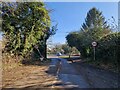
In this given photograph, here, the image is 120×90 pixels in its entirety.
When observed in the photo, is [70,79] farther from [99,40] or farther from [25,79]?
[99,40]

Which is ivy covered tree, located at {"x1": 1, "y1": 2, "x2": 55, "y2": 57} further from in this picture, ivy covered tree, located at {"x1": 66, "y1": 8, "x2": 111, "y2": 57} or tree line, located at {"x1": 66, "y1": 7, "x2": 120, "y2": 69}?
ivy covered tree, located at {"x1": 66, "y1": 8, "x2": 111, "y2": 57}

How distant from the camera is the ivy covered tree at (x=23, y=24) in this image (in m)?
24.6

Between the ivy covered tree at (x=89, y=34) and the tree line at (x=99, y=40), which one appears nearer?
the tree line at (x=99, y=40)

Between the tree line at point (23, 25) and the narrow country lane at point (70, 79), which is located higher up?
the tree line at point (23, 25)

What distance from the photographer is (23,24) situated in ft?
94.1

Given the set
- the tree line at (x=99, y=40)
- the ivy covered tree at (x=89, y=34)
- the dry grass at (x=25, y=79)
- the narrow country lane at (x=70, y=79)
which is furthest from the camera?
the ivy covered tree at (x=89, y=34)

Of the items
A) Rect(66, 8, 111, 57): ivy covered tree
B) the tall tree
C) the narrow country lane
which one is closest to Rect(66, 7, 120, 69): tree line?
Rect(66, 8, 111, 57): ivy covered tree

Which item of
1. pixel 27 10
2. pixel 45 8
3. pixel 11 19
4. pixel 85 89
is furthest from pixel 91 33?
pixel 85 89

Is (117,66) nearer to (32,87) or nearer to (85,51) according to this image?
(32,87)

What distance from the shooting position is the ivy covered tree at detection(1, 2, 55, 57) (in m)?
24.6

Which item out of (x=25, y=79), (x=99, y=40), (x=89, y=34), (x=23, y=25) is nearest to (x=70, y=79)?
(x=25, y=79)

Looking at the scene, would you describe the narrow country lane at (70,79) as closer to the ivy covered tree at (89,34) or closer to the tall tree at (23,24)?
the tall tree at (23,24)

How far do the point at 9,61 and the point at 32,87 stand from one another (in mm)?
11087

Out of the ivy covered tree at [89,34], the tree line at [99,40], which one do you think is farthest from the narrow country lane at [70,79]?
the ivy covered tree at [89,34]
